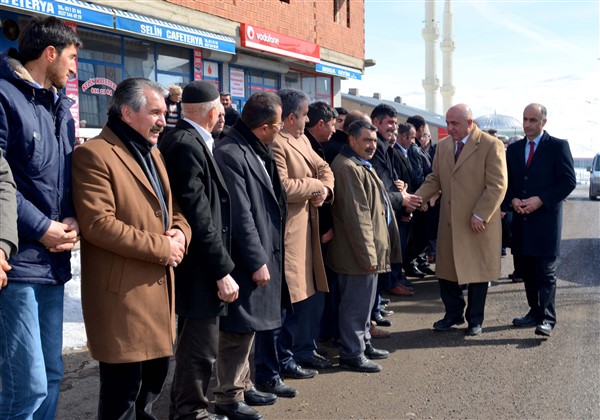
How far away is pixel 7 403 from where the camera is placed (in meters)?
2.93

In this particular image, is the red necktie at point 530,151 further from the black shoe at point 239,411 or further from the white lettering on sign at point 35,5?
the white lettering on sign at point 35,5

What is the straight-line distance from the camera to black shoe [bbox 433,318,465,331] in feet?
21.0

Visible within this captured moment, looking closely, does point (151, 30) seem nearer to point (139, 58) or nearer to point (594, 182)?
point (139, 58)

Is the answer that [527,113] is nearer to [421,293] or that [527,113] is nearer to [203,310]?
[421,293]

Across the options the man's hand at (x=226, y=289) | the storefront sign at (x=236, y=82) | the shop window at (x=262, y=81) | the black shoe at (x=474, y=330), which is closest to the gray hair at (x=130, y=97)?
the man's hand at (x=226, y=289)

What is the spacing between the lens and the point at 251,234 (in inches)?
163

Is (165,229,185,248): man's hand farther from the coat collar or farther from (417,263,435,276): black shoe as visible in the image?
(417,263,435,276): black shoe

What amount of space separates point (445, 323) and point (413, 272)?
302cm

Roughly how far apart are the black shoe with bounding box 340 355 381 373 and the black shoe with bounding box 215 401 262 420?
126 centimetres

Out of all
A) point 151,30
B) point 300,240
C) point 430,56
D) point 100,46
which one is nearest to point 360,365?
point 300,240

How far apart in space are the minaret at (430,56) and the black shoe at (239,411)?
82.3 metres

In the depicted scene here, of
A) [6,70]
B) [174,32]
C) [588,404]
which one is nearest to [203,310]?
[6,70]

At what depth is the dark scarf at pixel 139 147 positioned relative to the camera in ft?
11.1

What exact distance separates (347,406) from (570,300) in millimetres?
4425
